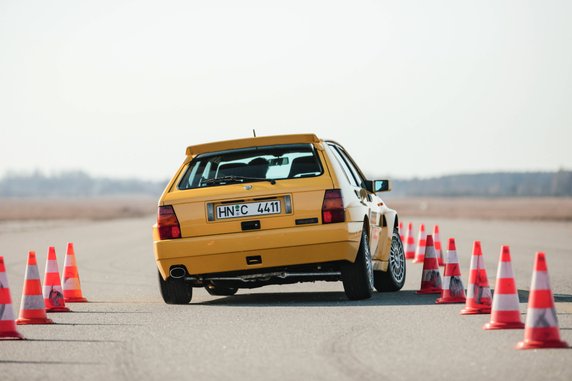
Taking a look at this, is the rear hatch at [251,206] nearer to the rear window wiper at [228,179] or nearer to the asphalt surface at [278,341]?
the rear window wiper at [228,179]

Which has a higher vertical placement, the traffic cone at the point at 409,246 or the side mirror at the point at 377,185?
the side mirror at the point at 377,185

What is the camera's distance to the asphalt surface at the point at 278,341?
23.7 feet

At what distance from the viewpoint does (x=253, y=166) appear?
1172 cm

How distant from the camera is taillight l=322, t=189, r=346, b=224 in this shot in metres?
11.1

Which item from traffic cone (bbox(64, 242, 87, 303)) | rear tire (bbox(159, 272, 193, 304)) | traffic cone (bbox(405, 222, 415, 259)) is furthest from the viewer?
traffic cone (bbox(405, 222, 415, 259))

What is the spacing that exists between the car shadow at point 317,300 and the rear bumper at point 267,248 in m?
0.61

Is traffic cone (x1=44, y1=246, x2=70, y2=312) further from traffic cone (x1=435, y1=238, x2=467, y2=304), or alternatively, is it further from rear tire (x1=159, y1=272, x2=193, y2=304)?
traffic cone (x1=435, y1=238, x2=467, y2=304)

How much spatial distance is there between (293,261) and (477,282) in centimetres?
182

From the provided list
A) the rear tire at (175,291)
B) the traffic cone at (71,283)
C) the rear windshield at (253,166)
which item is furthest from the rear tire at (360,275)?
the traffic cone at (71,283)

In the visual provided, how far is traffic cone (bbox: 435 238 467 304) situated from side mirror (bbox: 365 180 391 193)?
6.39ft

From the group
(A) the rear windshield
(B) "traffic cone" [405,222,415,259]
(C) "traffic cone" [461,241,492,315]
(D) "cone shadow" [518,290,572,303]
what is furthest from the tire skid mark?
(B) "traffic cone" [405,222,415,259]

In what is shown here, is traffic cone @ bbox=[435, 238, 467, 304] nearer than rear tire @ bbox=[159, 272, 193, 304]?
Yes

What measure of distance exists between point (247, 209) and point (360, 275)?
129 cm

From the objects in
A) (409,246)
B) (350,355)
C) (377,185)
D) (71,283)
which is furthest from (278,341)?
(409,246)
